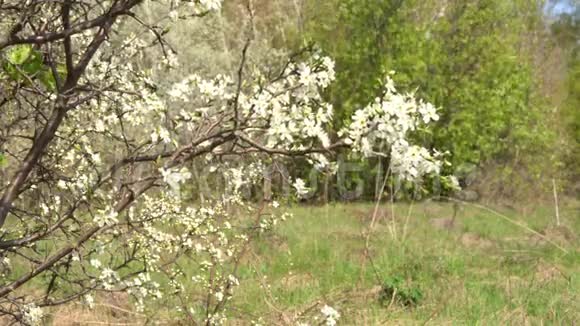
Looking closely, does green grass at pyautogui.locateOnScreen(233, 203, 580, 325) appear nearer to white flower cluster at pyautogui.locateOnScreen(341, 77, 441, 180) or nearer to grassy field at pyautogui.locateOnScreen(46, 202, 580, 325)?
grassy field at pyautogui.locateOnScreen(46, 202, 580, 325)

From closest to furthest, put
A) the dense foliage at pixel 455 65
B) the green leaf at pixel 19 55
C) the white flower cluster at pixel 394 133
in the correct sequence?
the white flower cluster at pixel 394 133 < the green leaf at pixel 19 55 < the dense foliage at pixel 455 65

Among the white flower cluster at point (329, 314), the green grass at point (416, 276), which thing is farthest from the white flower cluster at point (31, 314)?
Answer: the green grass at point (416, 276)

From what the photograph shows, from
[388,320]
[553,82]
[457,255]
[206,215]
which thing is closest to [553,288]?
[388,320]

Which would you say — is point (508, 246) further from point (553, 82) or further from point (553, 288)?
point (553, 82)

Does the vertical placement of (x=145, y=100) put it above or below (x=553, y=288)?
above

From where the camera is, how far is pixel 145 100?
10.0 feet

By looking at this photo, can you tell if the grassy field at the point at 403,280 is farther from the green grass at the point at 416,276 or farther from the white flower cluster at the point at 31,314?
the white flower cluster at the point at 31,314

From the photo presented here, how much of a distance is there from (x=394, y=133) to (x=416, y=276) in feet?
18.0

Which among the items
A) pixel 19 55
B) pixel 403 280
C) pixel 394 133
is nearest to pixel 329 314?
pixel 394 133

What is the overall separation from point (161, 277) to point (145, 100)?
5.15 metres

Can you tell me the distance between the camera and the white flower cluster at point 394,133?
2.34m

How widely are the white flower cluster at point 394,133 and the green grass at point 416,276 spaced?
2693mm

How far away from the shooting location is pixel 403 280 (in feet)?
22.4

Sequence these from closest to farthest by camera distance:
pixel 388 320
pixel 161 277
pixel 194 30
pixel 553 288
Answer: pixel 388 320
pixel 553 288
pixel 161 277
pixel 194 30
